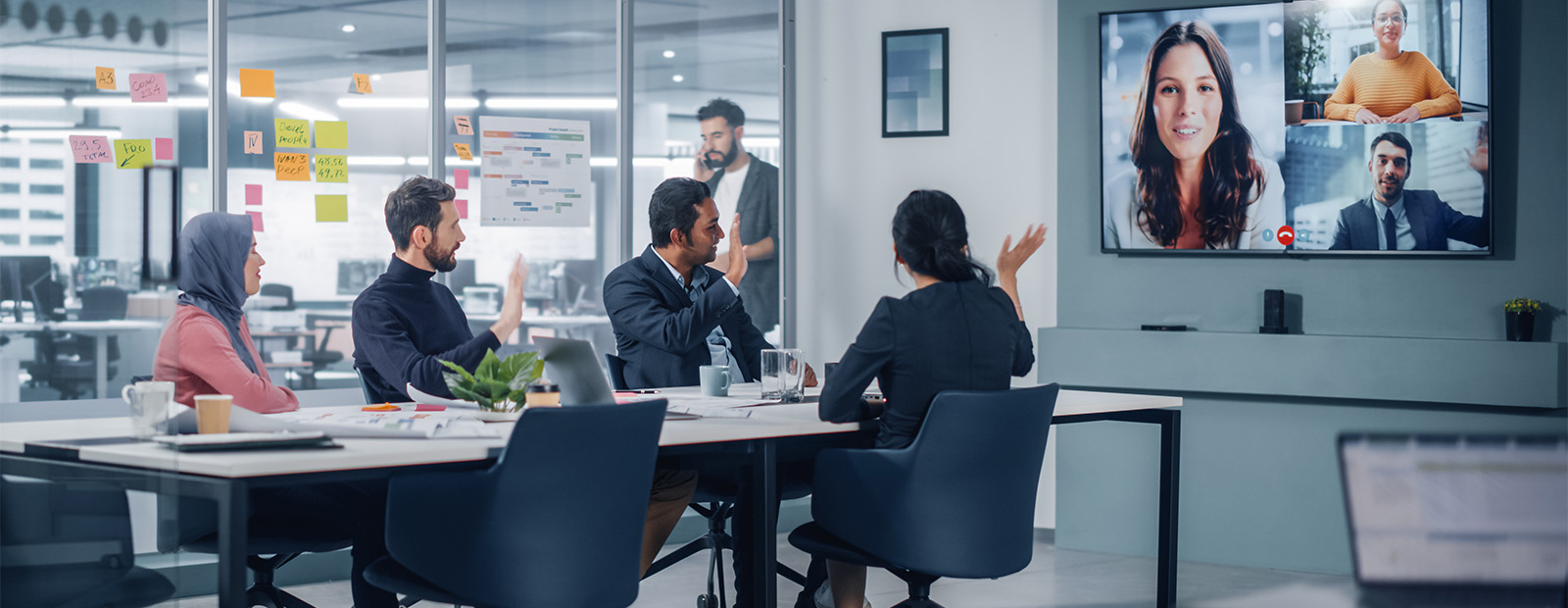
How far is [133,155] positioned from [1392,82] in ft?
12.5

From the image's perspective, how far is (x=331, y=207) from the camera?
420 centimetres

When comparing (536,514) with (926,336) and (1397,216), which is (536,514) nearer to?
(926,336)

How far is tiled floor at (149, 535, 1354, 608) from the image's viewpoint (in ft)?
13.1

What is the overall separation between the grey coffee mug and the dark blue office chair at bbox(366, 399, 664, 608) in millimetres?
932

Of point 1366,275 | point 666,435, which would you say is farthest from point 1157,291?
point 666,435

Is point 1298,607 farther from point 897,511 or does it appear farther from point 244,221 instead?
point 244,221

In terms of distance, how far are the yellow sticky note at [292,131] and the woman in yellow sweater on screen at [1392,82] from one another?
138 inches

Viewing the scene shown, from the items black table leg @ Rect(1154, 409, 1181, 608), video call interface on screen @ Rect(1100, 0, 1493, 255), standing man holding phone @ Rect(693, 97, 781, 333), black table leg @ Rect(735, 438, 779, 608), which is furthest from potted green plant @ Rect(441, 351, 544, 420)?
video call interface on screen @ Rect(1100, 0, 1493, 255)

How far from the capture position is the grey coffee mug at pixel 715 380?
3.17 metres

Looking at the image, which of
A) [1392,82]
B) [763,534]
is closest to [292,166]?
[763,534]

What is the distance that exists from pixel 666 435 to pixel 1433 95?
3.08 m

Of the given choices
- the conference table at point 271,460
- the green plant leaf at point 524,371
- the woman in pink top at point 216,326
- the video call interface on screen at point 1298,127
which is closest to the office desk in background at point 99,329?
the conference table at point 271,460

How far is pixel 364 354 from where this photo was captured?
10.1 ft

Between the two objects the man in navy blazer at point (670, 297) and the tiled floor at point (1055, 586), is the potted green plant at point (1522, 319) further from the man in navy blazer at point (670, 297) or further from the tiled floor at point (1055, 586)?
the man in navy blazer at point (670, 297)
